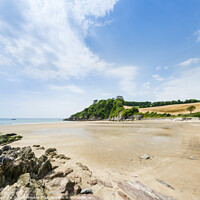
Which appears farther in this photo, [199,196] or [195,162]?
[195,162]

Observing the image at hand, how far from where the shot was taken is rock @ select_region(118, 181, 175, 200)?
340 cm

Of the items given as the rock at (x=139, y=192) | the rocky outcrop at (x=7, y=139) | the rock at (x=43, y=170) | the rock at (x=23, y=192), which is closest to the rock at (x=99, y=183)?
the rock at (x=139, y=192)

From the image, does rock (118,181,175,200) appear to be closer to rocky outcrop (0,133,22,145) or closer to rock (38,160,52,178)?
rock (38,160,52,178)

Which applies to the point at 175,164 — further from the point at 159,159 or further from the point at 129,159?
the point at 129,159

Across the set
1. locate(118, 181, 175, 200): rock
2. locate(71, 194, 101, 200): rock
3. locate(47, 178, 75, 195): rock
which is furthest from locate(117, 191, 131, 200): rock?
locate(47, 178, 75, 195): rock

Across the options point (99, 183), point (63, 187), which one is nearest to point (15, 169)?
point (63, 187)

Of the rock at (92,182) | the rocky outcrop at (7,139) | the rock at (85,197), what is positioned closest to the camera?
the rock at (85,197)

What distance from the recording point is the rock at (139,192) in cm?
340

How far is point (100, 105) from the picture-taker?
12525 cm

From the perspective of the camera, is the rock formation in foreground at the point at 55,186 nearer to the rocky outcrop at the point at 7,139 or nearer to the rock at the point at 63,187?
the rock at the point at 63,187

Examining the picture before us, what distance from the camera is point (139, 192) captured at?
3600mm

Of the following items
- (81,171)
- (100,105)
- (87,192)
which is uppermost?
(100,105)

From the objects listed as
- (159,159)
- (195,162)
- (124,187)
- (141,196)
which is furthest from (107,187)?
(195,162)

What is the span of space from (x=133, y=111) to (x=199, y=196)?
78.8m
